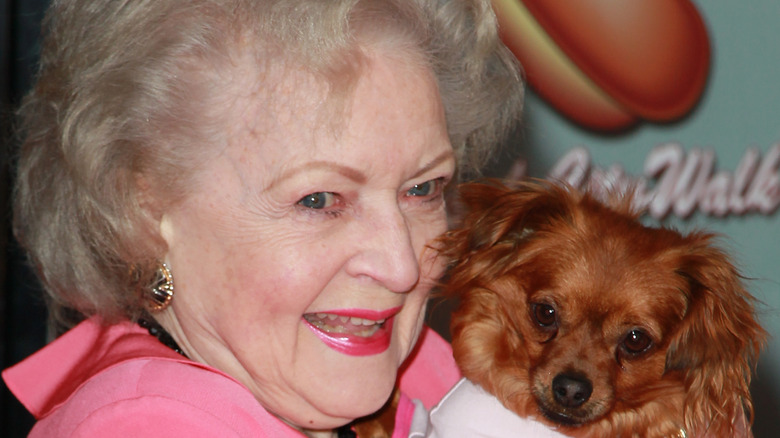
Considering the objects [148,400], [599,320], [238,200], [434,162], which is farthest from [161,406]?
[599,320]

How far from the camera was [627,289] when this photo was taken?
175cm

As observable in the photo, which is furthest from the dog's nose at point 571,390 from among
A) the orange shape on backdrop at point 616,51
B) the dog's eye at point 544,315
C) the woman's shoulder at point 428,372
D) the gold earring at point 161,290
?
the orange shape on backdrop at point 616,51

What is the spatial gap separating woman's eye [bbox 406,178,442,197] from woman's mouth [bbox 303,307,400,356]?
0.77 ft

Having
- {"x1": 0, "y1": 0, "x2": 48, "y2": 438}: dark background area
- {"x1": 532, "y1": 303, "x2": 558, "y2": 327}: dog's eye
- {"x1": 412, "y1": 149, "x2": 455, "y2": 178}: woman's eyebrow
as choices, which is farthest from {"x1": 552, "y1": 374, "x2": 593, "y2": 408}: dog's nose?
{"x1": 0, "y1": 0, "x2": 48, "y2": 438}: dark background area

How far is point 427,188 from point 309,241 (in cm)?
32

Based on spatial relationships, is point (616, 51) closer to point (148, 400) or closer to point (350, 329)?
point (350, 329)

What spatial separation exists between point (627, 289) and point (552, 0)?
1.45 meters

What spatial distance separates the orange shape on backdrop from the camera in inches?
110

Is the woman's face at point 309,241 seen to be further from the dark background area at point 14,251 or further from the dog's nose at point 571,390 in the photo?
the dark background area at point 14,251

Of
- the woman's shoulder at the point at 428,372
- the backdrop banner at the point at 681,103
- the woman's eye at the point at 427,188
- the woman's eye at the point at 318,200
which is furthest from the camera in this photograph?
the backdrop banner at the point at 681,103

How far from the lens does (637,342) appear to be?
69.8 inches

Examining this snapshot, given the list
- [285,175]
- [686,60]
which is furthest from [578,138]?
[285,175]

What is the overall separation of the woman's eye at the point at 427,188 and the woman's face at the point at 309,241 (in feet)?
0.14

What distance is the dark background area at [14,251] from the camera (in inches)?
101
